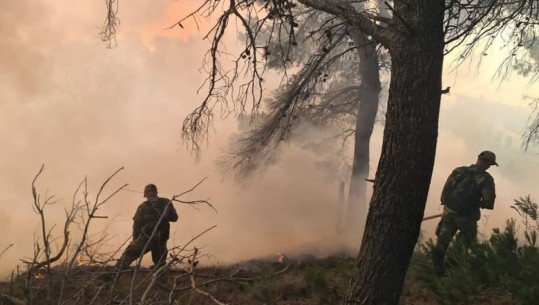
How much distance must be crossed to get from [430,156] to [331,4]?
1364mm

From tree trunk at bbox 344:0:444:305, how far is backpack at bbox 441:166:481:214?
3080 mm

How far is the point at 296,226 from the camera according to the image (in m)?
13.4

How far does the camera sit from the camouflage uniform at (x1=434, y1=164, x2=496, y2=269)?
5938 mm

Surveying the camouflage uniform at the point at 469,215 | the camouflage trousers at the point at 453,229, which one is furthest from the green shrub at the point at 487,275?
the camouflage uniform at the point at 469,215

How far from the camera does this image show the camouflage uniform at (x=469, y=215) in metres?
5.94

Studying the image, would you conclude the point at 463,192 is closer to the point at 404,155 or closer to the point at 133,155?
the point at 404,155

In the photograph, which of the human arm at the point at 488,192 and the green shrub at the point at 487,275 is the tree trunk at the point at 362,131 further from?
the green shrub at the point at 487,275

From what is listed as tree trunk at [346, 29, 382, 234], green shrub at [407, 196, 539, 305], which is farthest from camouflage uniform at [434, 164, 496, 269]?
tree trunk at [346, 29, 382, 234]

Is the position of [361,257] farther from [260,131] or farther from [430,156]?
[260,131]

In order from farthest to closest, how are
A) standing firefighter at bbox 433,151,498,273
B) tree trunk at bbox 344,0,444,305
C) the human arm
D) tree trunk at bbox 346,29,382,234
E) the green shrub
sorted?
tree trunk at bbox 346,29,382,234 → standing firefighter at bbox 433,151,498,273 → the human arm → the green shrub → tree trunk at bbox 344,0,444,305

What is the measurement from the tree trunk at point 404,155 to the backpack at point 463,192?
308 cm

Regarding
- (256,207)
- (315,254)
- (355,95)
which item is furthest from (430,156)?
(256,207)

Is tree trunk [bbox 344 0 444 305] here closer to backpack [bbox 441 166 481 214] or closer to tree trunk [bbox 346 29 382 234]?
backpack [bbox 441 166 481 214]

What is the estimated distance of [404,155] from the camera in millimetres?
3299
